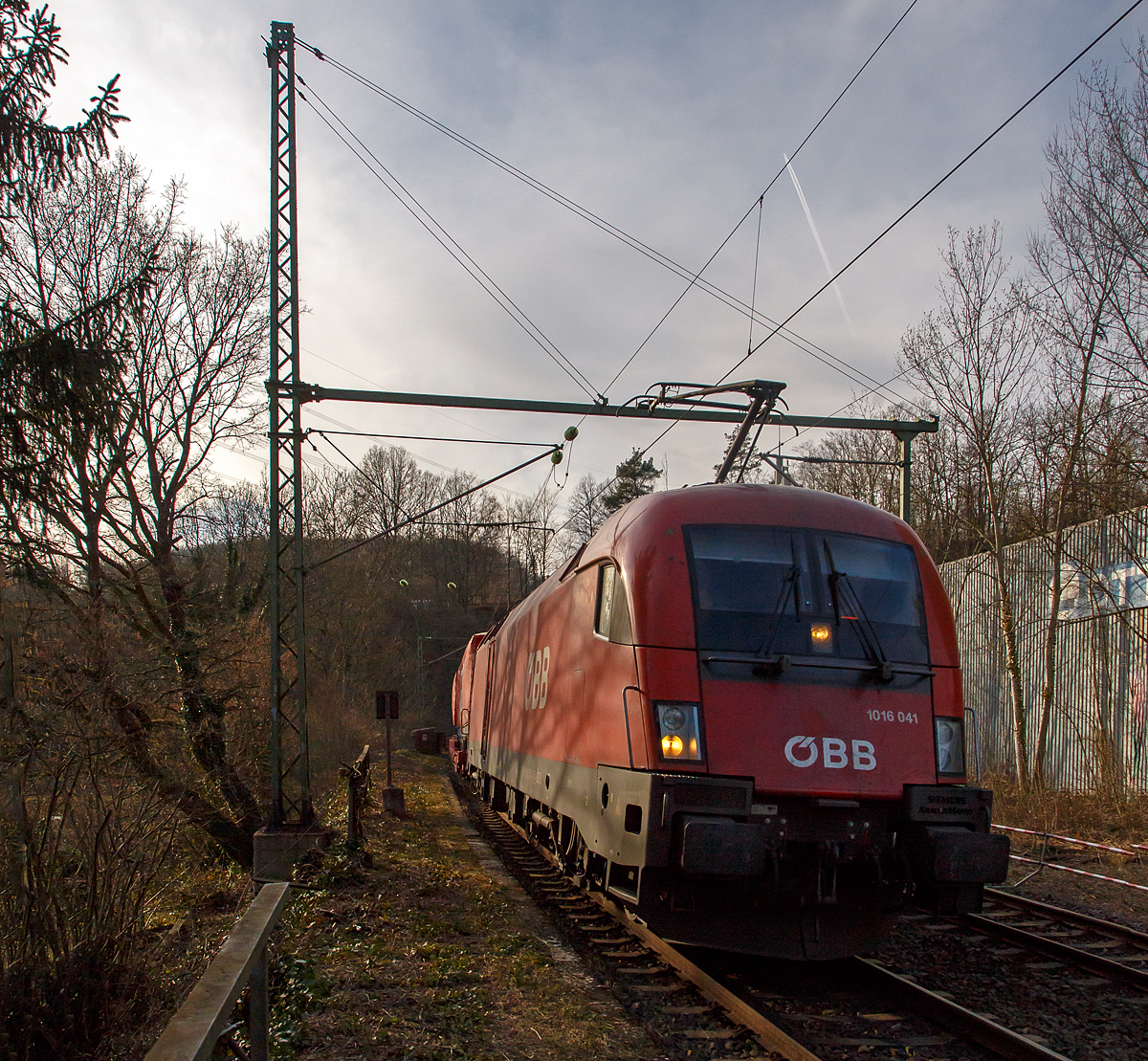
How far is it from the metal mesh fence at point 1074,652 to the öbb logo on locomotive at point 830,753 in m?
7.89

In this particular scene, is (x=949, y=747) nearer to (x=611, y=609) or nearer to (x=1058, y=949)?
(x=1058, y=949)

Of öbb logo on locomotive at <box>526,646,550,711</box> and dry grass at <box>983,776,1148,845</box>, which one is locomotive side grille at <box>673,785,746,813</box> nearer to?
öbb logo on locomotive at <box>526,646,550,711</box>

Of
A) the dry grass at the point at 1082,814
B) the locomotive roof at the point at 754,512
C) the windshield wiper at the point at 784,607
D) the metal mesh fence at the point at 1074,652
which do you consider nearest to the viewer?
the windshield wiper at the point at 784,607

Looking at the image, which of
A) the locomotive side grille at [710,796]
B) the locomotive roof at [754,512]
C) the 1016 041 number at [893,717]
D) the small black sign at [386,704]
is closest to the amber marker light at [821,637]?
the 1016 041 number at [893,717]

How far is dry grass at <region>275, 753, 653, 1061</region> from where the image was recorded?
5039mm

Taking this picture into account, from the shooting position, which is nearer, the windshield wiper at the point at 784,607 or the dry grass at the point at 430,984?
the dry grass at the point at 430,984

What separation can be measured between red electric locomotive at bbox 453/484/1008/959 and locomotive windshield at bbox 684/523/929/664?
0.01m

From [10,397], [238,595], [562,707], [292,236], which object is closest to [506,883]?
[562,707]

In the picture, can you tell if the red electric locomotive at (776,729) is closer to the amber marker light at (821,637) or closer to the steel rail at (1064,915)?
the amber marker light at (821,637)

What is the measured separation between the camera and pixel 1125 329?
43.0 ft

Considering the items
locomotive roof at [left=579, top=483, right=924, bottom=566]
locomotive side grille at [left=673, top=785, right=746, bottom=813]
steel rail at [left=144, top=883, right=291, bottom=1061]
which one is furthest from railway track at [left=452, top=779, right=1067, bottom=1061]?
locomotive roof at [left=579, top=483, right=924, bottom=566]

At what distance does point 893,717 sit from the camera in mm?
6086

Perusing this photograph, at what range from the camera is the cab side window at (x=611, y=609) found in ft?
20.8

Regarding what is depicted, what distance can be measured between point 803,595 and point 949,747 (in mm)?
1410
